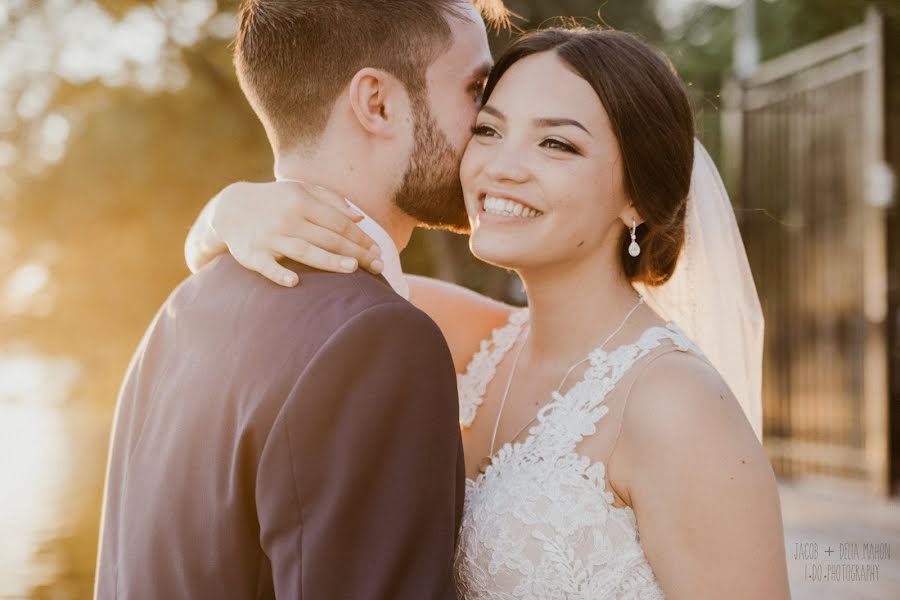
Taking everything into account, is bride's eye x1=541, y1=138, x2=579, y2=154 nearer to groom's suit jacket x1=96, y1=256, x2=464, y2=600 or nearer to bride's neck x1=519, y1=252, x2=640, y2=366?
bride's neck x1=519, y1=252, x2=640, y2=366

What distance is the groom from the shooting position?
1.76 meters

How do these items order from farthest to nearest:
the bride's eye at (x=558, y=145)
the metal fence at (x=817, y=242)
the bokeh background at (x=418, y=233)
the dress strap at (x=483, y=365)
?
1. the metal fence at (x=817, y=242)
2. the bokeh background at (x=418, y=233)
3. the dress strap at (x=483, y=365)
4. the bride's eye at (x=558, y=145)

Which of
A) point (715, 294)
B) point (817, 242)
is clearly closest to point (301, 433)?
point (715, 294)

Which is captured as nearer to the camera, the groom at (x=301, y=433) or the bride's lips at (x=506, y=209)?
the groom at (x=301, y=433)

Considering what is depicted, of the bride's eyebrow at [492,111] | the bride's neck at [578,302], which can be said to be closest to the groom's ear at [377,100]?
the bride's eyebrow at [492,111]

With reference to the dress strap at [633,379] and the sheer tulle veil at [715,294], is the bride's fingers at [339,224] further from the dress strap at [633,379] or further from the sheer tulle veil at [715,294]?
the sheer tulle veil at [715,294]

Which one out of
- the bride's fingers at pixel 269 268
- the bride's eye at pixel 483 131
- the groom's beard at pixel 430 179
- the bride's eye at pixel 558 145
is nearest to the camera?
the bride's fingers at pixel 269 268

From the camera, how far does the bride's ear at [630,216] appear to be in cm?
292

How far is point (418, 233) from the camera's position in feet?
42.7

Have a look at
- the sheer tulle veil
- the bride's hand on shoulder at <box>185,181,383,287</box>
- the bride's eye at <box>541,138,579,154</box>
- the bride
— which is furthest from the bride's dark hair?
the bride's hand on shoulder at <box>185,181,383,287</box>

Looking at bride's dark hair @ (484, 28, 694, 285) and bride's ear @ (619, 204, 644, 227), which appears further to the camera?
bride's ear @ (619, 204, 644, 227)

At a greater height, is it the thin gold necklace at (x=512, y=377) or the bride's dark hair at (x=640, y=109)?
the bride's dark hair at (x=640, y=109)

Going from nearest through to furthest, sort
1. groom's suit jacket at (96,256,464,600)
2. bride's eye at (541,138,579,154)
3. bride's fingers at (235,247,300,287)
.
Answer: groom's suit jacket at (96,256,464,600) → bride's fingers at (235,247,300,287) → bride's eye at (541,138,579,154)

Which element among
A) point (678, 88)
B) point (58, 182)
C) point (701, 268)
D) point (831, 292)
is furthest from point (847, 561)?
point (58, 182)
